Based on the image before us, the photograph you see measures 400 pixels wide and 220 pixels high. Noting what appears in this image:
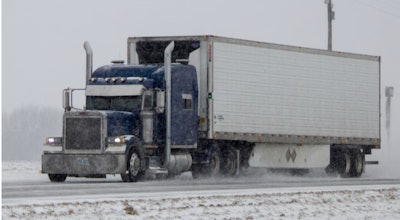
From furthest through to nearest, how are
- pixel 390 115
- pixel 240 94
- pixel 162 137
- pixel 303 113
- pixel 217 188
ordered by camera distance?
pixel 390 115, pixel 303 113, pixel 240 94, pixel 162 137, pixel 217 188

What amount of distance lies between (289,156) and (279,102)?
77.8 inches

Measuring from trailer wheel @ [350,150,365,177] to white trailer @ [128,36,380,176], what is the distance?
0.12 feet

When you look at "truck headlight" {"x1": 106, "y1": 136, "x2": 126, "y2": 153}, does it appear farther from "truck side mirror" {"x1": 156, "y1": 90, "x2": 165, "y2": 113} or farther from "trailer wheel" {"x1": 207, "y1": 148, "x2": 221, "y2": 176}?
"trailer wheel" {"x1": 207, "y1": 148, "x2": 221, "y2": 176}

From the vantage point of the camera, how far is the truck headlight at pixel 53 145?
102 feet

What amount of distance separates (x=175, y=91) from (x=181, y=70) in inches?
25.9

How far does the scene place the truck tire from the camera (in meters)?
30.8

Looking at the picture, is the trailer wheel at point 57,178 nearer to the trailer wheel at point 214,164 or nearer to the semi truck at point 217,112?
the semi truck at point 217,112

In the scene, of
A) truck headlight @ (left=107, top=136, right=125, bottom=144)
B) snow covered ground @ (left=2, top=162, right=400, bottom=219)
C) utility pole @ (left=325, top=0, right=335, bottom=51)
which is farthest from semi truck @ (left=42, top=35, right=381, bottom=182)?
utility pole @ (left=325, top=0, right=335, bottom=51)

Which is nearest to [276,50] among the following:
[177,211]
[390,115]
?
[177,211]

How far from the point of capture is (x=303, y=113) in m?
39.6

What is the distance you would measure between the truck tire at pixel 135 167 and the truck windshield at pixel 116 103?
5.34 ft

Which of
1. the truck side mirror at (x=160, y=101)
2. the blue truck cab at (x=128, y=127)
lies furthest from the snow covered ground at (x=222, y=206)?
the truck side mirror at (x=160, y=101)

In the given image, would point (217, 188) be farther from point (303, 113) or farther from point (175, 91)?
point (303, 113)

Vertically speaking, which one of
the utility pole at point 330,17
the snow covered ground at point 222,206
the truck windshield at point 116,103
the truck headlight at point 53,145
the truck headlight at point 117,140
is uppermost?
the utility pole at point 330,17
